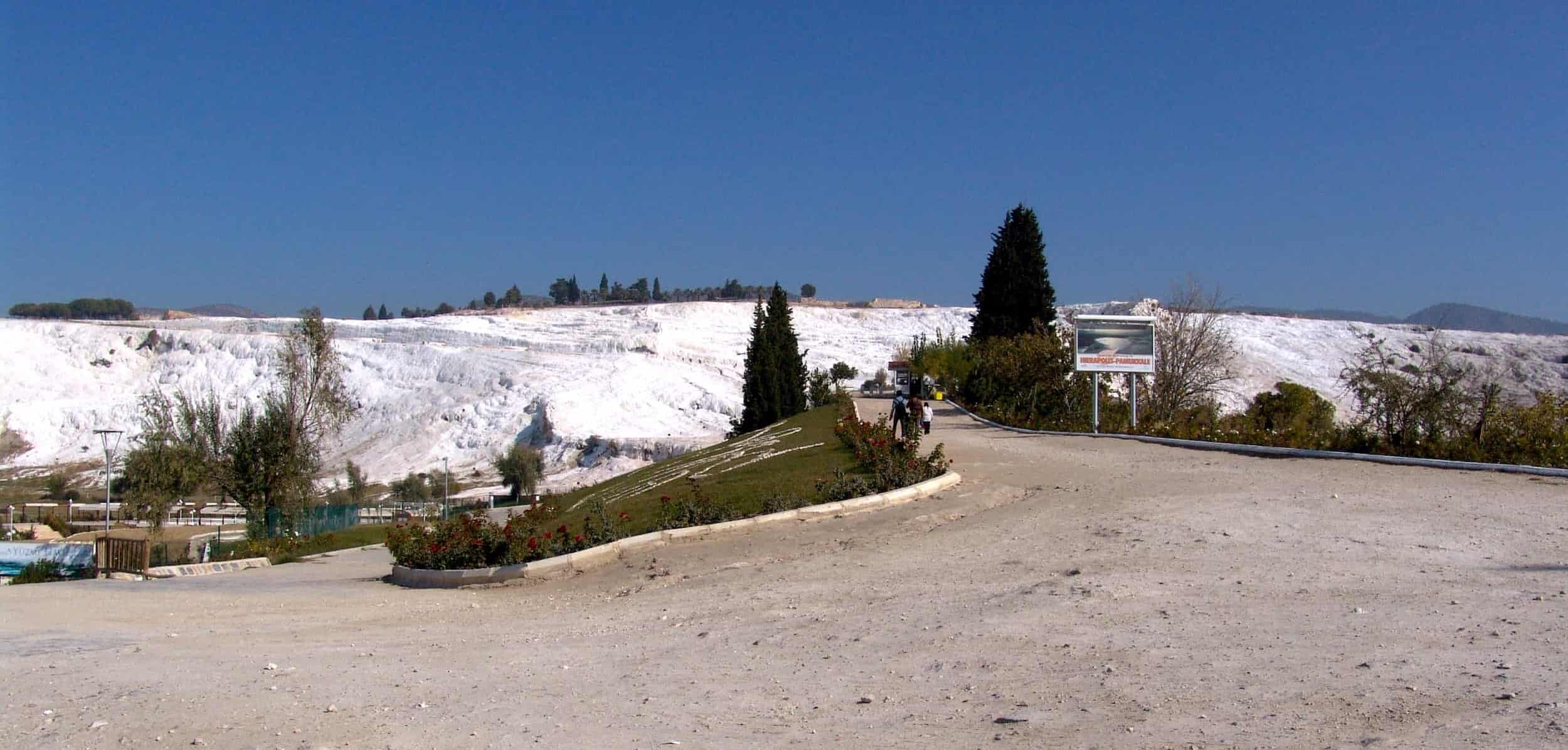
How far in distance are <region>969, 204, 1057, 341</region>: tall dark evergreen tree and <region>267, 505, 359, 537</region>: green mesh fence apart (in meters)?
22.5

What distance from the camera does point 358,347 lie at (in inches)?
3546

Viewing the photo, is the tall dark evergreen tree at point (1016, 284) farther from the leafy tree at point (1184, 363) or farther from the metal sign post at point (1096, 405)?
the metal sign post at point (1096, 405)

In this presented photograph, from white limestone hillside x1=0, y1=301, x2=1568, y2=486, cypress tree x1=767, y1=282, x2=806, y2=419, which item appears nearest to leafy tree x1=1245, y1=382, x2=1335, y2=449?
cypress tree x1=767, y1=282, x2=806, y2=419

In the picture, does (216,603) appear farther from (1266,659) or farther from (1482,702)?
(1482,702)

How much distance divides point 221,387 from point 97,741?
84.7 m

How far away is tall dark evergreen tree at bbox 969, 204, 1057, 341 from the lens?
1640 inches

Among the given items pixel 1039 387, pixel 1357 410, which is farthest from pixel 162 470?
pixel 1357 410

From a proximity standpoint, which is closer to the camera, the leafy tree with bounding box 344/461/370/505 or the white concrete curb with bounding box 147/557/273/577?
the white concrete curb with bounding box 147/557/273/577

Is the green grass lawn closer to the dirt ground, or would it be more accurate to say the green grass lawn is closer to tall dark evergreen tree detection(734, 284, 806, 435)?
the dirt ground

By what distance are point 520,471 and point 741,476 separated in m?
33.6

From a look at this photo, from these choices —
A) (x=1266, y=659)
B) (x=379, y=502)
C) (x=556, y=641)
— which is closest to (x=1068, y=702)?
(x=1266, y=659)

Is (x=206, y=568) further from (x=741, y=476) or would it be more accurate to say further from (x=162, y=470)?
(x=162, y=470)

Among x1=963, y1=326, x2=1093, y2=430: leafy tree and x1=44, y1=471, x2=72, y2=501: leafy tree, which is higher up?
x1=963, y1=326, x2=1093, y2=430: leafy tree

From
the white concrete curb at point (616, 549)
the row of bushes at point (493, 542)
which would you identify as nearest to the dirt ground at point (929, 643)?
the white concrete curb at point (616, 549)
